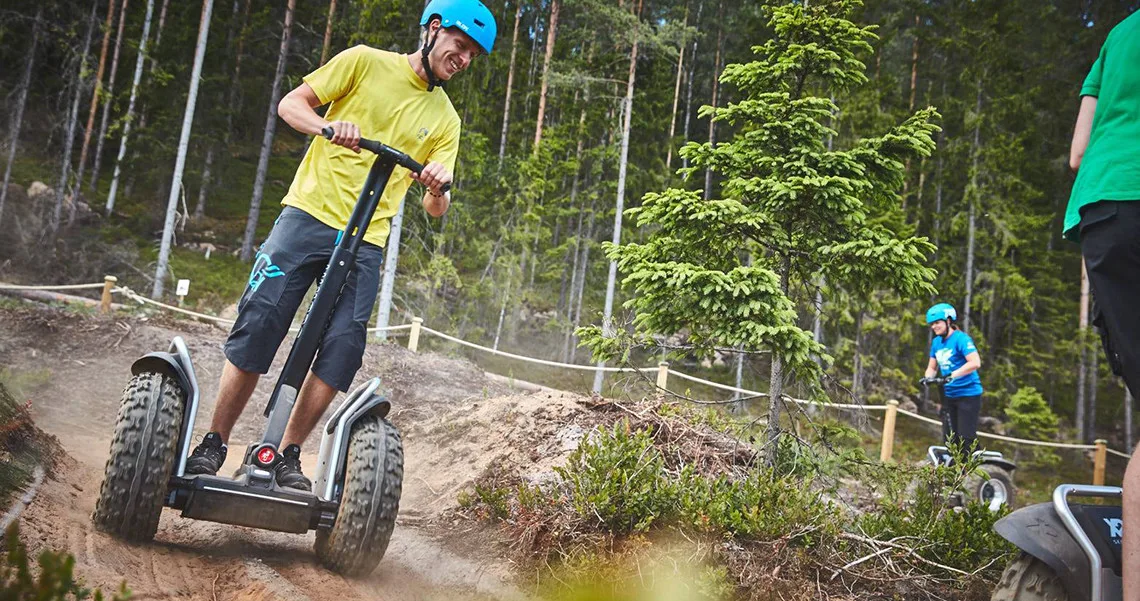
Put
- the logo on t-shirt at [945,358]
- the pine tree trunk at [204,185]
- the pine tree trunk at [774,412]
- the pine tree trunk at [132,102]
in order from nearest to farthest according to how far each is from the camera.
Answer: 1. the pine tree trunk at [774,412]
2. the logo on t-shirt at [945,358]
3. the pine tree trunk at [132,102]
4. the pine tree trunk at [204,185]

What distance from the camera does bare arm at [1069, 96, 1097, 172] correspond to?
1991 mm

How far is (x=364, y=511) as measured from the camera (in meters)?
2.63

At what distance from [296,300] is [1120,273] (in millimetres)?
2688

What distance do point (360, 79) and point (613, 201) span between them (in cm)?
1922

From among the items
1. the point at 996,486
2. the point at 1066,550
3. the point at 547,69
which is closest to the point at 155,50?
the point at 547,69

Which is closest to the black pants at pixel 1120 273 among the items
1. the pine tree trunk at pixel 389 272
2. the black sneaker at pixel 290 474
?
the black sneaker at pixel 290 474

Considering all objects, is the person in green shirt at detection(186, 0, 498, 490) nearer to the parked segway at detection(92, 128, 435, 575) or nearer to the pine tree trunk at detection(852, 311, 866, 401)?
the parked segway at detection(92, 128, 435, 575)

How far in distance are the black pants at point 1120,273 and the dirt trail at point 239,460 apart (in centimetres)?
220

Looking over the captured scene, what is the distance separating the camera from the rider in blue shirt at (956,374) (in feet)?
23.3

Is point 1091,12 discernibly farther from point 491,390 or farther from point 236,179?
point 236,179

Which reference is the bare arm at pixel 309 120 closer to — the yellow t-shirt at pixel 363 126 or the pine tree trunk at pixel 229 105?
the yellow t-shirt at pixel 363 126

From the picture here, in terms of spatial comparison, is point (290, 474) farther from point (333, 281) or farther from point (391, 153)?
point (391, 153)

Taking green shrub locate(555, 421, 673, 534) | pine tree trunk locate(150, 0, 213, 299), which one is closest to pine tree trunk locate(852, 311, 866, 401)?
green shrub locate(555, 421, 673, 534)

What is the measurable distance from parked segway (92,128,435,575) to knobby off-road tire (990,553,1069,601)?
2018 millimetres
